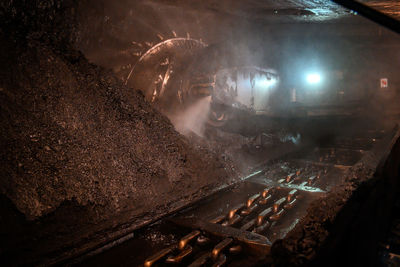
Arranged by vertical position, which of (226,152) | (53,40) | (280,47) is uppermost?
(280,47)

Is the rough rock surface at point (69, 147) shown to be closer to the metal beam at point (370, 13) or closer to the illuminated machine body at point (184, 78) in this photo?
the illuminated machine body at point (184, 78)

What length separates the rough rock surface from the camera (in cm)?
237

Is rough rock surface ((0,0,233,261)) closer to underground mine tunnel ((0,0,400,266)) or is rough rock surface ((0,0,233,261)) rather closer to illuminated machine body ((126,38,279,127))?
underground mine tunnel ((0,0,400,266))

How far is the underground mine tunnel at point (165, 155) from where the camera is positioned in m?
2.04

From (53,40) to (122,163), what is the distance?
6.75 feet

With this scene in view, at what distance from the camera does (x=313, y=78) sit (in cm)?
1443

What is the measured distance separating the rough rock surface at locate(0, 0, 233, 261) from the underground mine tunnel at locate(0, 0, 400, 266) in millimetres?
14

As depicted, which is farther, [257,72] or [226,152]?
[257,72]

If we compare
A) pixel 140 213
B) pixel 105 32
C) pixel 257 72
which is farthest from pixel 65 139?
pixel 257 72

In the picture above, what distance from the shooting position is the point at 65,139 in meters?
2.85

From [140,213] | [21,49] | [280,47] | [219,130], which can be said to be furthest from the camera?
[280,47]

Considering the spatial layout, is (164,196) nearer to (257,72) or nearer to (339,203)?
(339,203)

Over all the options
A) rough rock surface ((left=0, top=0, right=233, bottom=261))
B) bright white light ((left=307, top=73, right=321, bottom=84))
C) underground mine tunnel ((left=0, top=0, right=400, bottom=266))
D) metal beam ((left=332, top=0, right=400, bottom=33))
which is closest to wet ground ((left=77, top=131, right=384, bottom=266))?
underground mine tunnel ((left=0, top=0, right=400, bottom=266))

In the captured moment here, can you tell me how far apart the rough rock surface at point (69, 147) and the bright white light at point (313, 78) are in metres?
12.3
